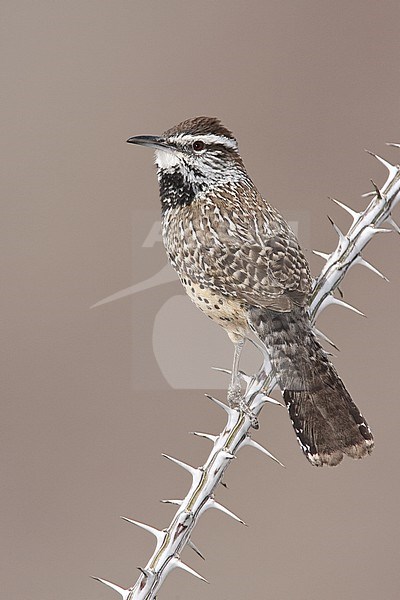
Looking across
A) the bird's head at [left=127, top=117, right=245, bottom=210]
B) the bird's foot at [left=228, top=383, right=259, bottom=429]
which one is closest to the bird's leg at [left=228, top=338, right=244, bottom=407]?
the bird's foot at [left=228, top=383, right=259, bottom=429]

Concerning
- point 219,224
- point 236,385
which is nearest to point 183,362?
point 236,385

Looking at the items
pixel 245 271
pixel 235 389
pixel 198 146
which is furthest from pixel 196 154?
pixel 235 389

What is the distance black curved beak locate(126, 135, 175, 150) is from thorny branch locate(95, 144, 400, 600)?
0.26 m

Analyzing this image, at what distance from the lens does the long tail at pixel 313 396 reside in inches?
43.4

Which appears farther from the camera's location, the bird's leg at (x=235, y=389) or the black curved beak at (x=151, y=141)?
the bird's leg at (x=235, y=389)

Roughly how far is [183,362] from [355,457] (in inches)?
11.7

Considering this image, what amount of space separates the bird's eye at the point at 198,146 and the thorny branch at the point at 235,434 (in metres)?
0.21

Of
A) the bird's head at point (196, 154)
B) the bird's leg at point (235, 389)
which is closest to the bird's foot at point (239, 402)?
the bird's leg at point (235, 389)

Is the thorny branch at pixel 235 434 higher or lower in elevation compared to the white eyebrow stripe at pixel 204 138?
lower

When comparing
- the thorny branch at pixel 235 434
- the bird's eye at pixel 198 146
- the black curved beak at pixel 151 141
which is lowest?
the thorny branch at pixel 235 434

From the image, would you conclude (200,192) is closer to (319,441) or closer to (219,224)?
(219,224)

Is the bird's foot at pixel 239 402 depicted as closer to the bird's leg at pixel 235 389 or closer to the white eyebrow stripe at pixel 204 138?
the bird's leg at pixel 235 389

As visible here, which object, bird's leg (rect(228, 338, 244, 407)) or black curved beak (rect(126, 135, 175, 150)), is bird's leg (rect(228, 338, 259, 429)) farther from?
black curved beak (rect(126, 135, 175, 150))

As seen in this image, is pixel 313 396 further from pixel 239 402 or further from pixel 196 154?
pixel 196 154
